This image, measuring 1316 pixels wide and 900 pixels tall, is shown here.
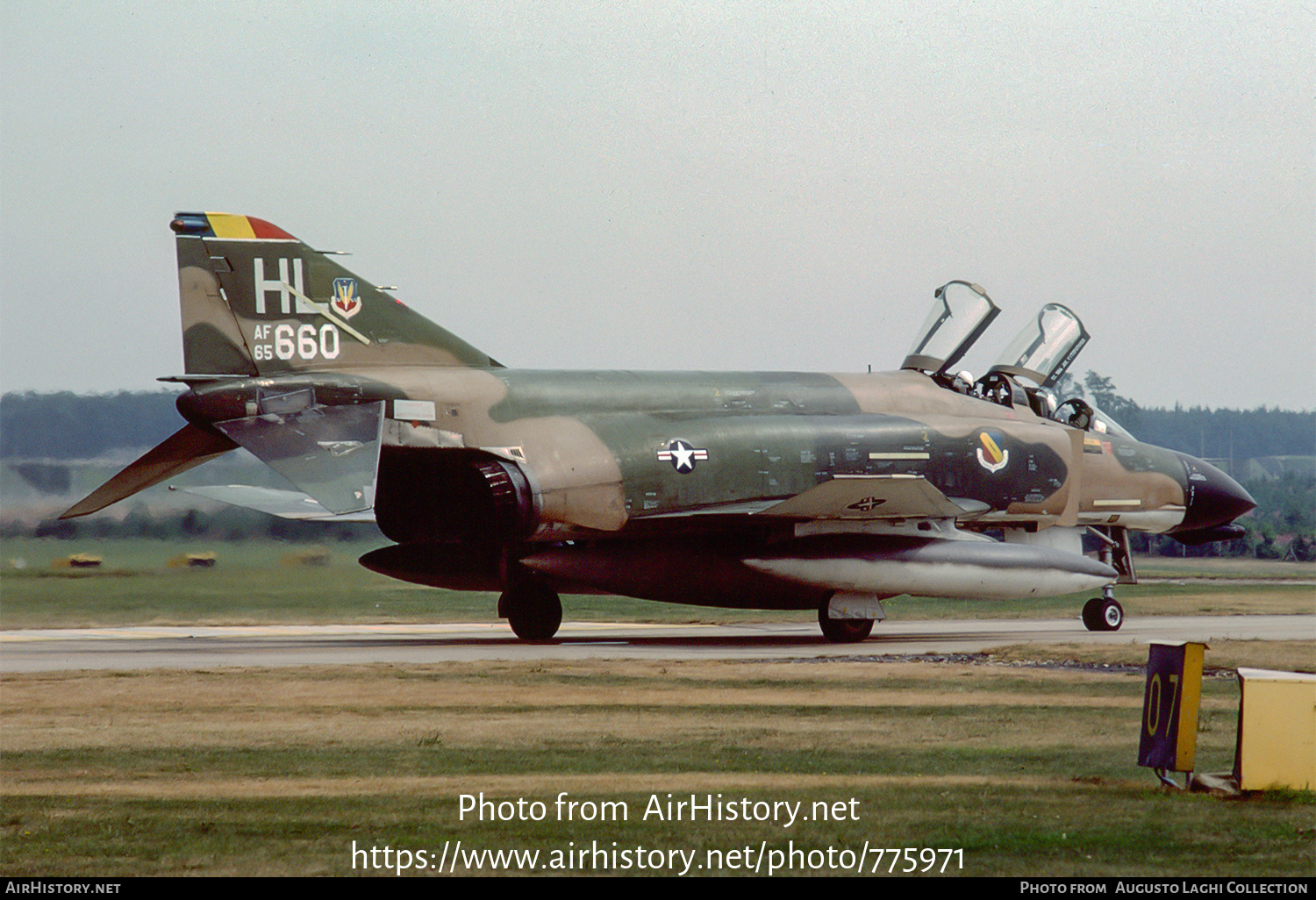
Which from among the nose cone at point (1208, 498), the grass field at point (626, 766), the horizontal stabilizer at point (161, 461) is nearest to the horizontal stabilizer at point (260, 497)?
the horizontal stabilizer at point (161, 461)

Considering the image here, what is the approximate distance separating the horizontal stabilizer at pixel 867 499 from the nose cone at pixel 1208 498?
5515mm

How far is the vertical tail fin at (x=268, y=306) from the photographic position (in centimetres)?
1648

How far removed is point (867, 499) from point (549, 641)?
14.0ft

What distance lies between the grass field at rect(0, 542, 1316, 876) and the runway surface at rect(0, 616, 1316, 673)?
1334 millimetres

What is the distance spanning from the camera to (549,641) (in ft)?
60.0

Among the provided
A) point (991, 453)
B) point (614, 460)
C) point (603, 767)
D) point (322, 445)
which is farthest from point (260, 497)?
point (603, 767)

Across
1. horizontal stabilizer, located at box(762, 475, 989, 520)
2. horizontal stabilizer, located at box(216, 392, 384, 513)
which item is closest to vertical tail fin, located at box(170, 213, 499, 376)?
horizontal stabilizer, located at box(216, 392, 384, 513)

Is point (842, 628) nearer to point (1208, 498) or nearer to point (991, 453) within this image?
point (991, 453)

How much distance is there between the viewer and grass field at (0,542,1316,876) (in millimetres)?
6625

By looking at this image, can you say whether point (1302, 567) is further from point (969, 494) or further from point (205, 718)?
point (205, 718)

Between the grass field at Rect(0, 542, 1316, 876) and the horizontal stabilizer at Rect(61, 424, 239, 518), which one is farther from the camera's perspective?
the horizontal stabilizer at Rect(61, 424, 239, 518)

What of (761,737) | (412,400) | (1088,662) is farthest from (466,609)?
(761,737)

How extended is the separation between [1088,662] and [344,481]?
758cm

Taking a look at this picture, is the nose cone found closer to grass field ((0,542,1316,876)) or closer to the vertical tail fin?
grass field ((0,542,1316,876))
